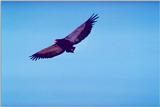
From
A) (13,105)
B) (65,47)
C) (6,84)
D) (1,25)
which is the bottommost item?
(13,105)

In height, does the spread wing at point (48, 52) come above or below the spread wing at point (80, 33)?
below

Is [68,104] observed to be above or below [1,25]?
below

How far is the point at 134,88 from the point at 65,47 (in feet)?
1.87

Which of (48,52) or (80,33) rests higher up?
(80,33)

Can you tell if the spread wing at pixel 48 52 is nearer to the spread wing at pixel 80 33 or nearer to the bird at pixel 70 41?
the bird at pixel 70 41

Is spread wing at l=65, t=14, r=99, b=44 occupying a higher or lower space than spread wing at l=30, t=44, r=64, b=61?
higher

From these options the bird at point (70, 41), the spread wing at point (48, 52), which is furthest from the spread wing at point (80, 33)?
the spread wing at point (48, 52)

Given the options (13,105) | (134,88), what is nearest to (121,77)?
(134,88)

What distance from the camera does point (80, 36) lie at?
2.37 meters

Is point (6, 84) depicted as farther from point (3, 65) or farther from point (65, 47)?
point (65, 47)

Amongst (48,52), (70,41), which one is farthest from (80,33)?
(48,52)

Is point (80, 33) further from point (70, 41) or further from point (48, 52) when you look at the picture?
point (48, 52)

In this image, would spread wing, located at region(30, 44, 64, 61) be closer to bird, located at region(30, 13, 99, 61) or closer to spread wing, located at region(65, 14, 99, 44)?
bird, located at region(30, 13, 99, 61)

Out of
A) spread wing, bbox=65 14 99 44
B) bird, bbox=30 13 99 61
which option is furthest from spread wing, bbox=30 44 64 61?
spread wing, bbox=65 14 99 44
